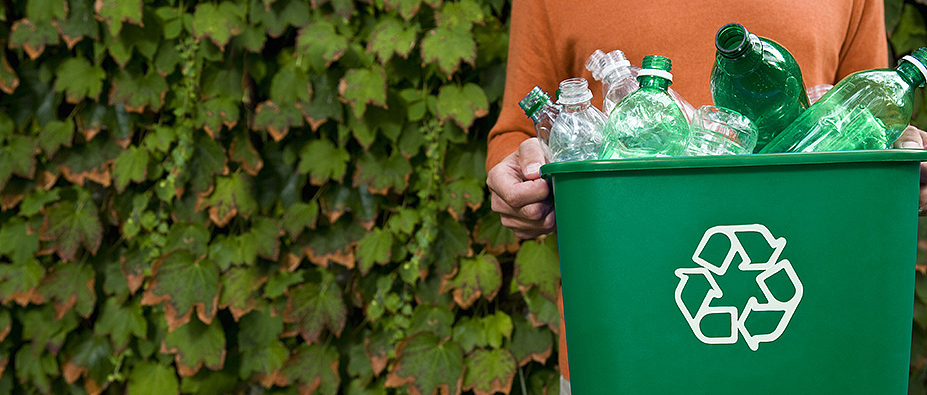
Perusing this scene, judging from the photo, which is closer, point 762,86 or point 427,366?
point 762,86

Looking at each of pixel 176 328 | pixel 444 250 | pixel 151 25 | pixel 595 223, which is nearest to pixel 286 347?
pixel 176 328

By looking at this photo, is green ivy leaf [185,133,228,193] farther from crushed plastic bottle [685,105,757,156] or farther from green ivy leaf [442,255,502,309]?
crushed plastic bottle [685,105,757,156]

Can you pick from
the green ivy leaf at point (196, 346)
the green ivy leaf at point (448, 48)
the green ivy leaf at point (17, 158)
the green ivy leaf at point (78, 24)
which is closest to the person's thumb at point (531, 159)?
the green ivy leaf at point (448, 48)

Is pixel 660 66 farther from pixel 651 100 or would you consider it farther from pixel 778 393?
pixel 778 393

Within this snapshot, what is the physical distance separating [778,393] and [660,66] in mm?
277

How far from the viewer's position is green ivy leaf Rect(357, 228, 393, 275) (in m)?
1.38

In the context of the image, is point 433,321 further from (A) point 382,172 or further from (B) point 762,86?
(B) point 762,86

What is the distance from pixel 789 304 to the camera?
467mm

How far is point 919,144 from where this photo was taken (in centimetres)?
55

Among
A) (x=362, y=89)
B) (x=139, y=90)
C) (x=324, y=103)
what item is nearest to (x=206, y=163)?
(x=139, y=90)

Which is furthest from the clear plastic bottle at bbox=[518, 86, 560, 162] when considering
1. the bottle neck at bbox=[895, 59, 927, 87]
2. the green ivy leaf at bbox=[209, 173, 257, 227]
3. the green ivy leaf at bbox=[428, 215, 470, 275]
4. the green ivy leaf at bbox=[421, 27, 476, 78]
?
the green ivy leaf at bbox=[209, 173, 257, 227]

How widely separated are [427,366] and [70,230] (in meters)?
0.94

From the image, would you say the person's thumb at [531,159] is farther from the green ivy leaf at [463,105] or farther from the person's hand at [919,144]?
the green ivy leaf at [463,105]

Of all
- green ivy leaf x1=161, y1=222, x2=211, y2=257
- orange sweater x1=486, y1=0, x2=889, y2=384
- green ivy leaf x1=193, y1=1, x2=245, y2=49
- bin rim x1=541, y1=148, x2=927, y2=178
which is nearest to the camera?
bin rim x1=541, y1=148, x2=927, y2=178
